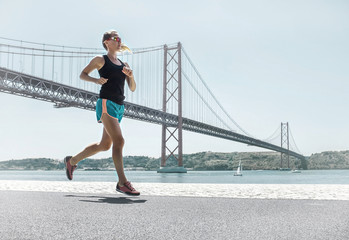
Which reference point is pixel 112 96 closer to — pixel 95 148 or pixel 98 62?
pixel 98 62

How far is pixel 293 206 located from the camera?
13.6ft

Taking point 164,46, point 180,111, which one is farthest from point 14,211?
point 164,46

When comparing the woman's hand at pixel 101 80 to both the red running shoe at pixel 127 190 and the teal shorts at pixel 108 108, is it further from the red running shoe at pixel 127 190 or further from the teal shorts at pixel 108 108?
→ the red running shoe at pixel 127 190

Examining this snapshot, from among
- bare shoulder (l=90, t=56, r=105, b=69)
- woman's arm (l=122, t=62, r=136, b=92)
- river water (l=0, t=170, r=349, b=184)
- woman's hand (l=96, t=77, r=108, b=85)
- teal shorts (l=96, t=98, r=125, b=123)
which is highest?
bare shoulder (l=90, t=56, r=105, b=69)

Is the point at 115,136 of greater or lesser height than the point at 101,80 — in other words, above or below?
below

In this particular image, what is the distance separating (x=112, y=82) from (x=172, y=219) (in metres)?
2.03

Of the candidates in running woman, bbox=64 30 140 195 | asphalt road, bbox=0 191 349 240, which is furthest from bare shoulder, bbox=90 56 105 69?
asphalt road, bbox=0 191 349 240

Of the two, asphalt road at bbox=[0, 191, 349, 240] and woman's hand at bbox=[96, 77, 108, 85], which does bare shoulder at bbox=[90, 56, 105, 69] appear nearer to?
woman's hand at bbox=[96, 77, 108, 85]

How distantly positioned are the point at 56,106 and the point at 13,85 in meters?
4.18

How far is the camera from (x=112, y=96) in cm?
480

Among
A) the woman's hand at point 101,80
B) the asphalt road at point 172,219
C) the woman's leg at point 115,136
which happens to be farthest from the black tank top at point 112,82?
the asphalt road at point 172,219

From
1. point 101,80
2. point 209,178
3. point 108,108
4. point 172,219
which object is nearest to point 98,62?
point 101,80

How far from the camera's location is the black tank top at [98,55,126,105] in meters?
4.80

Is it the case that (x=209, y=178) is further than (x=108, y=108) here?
Yes
